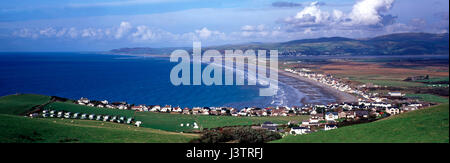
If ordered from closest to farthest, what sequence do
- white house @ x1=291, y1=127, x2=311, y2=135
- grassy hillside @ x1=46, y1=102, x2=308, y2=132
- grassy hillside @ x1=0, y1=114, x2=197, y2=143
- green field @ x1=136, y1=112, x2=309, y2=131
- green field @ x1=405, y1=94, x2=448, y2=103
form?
grassy hillside @ x1=0, y1=114, x2=197, y2=143, white house @ x1=291, y1=127, x2=311, y2=135, green field @ x1=136, y1=112, x2=309, y2=131, grassy hillside @ x1=46, y1=102, x2=308, y2=132, green field @ x1=405, y1=94, x2=448, y2=103

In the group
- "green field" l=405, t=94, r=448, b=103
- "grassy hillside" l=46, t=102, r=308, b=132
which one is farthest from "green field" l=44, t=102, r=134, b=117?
"green field" l=405, t=94, r=448, b=103

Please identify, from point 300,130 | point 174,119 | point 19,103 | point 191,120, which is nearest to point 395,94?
point 300,130

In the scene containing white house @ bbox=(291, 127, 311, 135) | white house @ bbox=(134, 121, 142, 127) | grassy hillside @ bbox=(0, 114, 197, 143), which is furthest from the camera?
white house @ bbox=(134, 121, 142, 127)

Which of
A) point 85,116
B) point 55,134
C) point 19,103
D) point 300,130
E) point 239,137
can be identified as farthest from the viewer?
point 19,103

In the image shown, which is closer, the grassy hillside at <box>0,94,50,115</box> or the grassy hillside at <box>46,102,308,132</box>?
the grassy hillside at <box>0,94,50,115</box>

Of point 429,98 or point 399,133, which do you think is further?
point 429,98

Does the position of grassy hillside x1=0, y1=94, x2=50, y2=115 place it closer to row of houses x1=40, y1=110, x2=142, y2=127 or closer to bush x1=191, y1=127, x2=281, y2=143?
row of houses x1=40, y1=110, x2=142, y2=127

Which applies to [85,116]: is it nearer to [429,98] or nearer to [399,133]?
[399,133]
